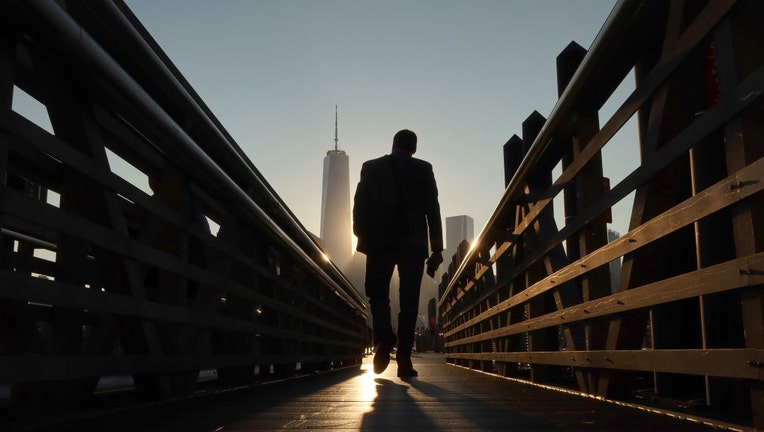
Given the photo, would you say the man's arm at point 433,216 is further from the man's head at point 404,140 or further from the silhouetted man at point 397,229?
the man's head at point 404,140

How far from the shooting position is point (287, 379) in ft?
18.3

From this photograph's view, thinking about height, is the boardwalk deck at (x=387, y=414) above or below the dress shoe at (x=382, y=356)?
below

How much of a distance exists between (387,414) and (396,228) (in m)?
2.73

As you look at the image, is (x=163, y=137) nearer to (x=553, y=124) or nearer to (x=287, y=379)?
(x=553, y=124)

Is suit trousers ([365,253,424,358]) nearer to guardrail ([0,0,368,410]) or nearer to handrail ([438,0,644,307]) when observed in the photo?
handrail ([438,0,644,307])

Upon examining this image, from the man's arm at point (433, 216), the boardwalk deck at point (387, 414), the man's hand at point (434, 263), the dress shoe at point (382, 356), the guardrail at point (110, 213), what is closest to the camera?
the guardrail at point (110, 213)

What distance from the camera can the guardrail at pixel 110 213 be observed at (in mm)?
1938

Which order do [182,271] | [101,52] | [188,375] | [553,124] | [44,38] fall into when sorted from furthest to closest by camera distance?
[553,124] < [188,375] < [182,271] < [101,52] < [44,38]

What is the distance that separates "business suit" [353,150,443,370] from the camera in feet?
18.4

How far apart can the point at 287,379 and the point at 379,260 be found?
3.79 ft

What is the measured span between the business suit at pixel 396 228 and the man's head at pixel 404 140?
0.25 feet

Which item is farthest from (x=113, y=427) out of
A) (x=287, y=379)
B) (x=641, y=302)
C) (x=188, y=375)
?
(x=287, y=379)

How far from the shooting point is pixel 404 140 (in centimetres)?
595

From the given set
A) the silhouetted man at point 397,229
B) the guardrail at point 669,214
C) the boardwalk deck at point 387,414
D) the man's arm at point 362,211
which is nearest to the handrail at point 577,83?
the guardrail at point 669,214
